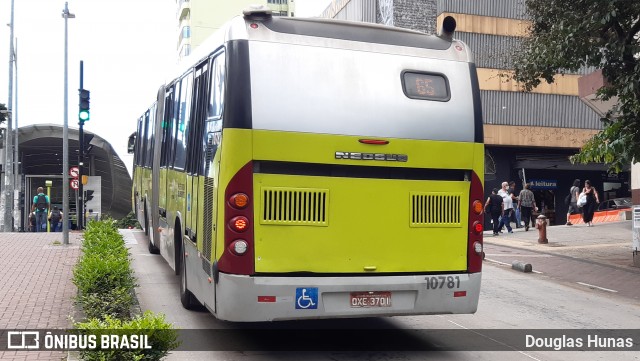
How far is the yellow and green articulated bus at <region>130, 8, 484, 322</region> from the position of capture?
6.98 meters

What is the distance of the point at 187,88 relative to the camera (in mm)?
9781

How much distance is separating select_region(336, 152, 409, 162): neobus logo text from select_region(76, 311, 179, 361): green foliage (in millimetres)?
2260

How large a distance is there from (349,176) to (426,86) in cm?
126

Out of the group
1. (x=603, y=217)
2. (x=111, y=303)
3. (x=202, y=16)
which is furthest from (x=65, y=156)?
(x=202, y=16)

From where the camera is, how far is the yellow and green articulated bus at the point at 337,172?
6.98m

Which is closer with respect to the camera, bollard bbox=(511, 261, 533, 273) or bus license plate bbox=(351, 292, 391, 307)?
bus license plate bbox=(351, 292, 391, 307)

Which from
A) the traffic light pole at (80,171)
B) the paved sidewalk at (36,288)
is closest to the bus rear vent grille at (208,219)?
the paved sidewalk at (36,288)

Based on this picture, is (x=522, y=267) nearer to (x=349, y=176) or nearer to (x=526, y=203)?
(x=526, y=203)

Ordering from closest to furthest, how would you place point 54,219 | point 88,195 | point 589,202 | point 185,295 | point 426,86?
point 426,86 < point 185,295 < point 589,202 < point 54,219 < point 88,195

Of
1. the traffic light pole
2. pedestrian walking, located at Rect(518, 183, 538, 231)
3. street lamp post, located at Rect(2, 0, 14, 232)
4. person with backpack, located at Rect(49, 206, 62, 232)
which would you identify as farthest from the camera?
street lamp post, located at Rect(2, 0, 14, 232)

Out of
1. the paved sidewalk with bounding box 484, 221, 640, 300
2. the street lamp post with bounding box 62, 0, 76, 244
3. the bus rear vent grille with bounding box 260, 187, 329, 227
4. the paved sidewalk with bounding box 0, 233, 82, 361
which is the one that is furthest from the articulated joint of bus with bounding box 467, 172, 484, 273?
the street lamp post with bounding box 62, 0, 76, 244

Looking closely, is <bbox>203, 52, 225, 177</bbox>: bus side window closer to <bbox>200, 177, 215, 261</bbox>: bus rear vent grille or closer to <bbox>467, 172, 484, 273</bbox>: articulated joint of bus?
<bbox>200, 177, 215, 261</bbox>: bus rear vent grille

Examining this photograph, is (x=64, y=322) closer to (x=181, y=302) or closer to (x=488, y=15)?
(x=181, y=302)

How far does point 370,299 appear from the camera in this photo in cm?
729
